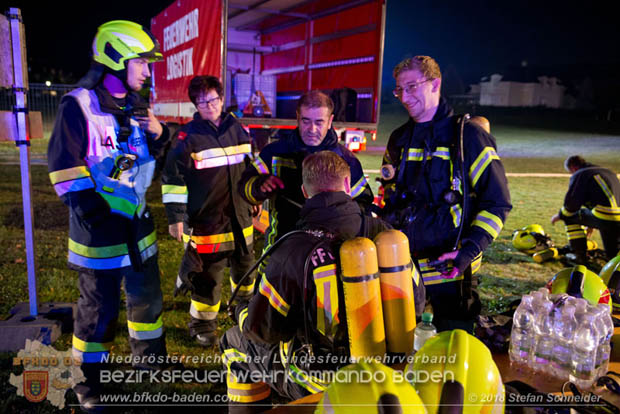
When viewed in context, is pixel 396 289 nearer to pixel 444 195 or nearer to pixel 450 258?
pixel 450 258

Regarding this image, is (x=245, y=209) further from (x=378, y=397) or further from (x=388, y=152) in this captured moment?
(x=378, y=397)

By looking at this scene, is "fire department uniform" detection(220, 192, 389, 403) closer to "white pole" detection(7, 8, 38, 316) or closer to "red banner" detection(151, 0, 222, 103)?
"white pole" detection(7, 8, 38, 316)

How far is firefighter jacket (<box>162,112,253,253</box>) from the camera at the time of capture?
3.78m

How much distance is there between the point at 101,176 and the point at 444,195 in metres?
2.07

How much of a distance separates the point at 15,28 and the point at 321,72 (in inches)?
236

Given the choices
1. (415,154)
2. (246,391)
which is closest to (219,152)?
(415,154)

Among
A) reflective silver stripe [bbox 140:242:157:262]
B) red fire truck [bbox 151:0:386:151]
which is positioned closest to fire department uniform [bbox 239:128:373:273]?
Answer: reflective silver stripe [bbox 140:242:157:262]

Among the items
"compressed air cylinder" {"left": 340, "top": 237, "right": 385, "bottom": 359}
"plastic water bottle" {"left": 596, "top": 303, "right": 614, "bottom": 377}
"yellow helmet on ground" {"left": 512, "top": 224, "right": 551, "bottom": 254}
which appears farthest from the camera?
"yellow helmet on ground" {"left": 512, "top": 224, "right": 551, "bottom": 254}

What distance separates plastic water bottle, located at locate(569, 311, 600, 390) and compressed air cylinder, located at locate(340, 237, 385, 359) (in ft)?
2.80

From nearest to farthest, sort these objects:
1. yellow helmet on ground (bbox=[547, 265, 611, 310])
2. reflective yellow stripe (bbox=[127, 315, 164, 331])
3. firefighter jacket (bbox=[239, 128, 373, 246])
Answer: yellow helmet on ground (bbox=[547, 265, 611, 310]) < reflective yellow stripe (bbox=[127, 315, 164, 331]) < firefighter jacket (bbox=[239, 128, 373, 246])

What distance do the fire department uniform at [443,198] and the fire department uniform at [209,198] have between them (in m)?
1.67

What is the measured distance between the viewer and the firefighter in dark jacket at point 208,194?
3.80 meters

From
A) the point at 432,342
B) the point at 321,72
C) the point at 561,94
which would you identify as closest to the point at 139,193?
the point at 432,342

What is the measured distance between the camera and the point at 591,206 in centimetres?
629
